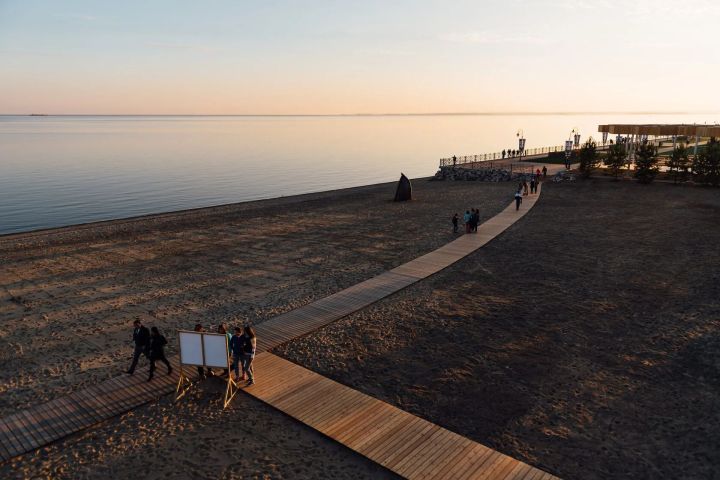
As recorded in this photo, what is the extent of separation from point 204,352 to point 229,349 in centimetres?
77

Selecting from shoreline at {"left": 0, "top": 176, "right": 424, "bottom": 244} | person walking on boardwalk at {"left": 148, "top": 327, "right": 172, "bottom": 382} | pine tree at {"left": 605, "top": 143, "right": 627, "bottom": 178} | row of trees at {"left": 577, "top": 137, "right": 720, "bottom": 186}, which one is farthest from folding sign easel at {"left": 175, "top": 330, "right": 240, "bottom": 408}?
pine tree at {"left": 605, "top": 143, "right": 627, "bottom": 178}

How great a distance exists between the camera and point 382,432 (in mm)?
9266

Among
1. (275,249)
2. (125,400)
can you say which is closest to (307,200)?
(275,249)

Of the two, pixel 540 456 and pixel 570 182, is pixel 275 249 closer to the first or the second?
pixel 540 456

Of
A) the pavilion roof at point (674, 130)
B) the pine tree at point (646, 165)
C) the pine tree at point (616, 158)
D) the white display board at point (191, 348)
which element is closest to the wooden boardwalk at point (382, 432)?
the white display board at point (191, 348)

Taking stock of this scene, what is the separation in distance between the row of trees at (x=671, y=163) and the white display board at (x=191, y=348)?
41782mm

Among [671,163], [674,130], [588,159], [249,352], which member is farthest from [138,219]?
[674,130]

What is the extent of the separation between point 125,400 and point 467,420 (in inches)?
298

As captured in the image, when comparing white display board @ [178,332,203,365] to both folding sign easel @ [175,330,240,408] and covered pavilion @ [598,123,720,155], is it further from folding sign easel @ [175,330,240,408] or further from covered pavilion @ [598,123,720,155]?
covered pavilion @ [598,123,720,155]

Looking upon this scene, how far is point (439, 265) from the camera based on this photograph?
66.5ft

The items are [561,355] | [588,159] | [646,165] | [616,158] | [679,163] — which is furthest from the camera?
[588,159]

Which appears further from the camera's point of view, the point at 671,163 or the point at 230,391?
the point at 671,163

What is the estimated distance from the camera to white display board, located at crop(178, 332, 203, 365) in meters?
10.7

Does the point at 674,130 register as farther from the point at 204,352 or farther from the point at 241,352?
the point at 204,352
